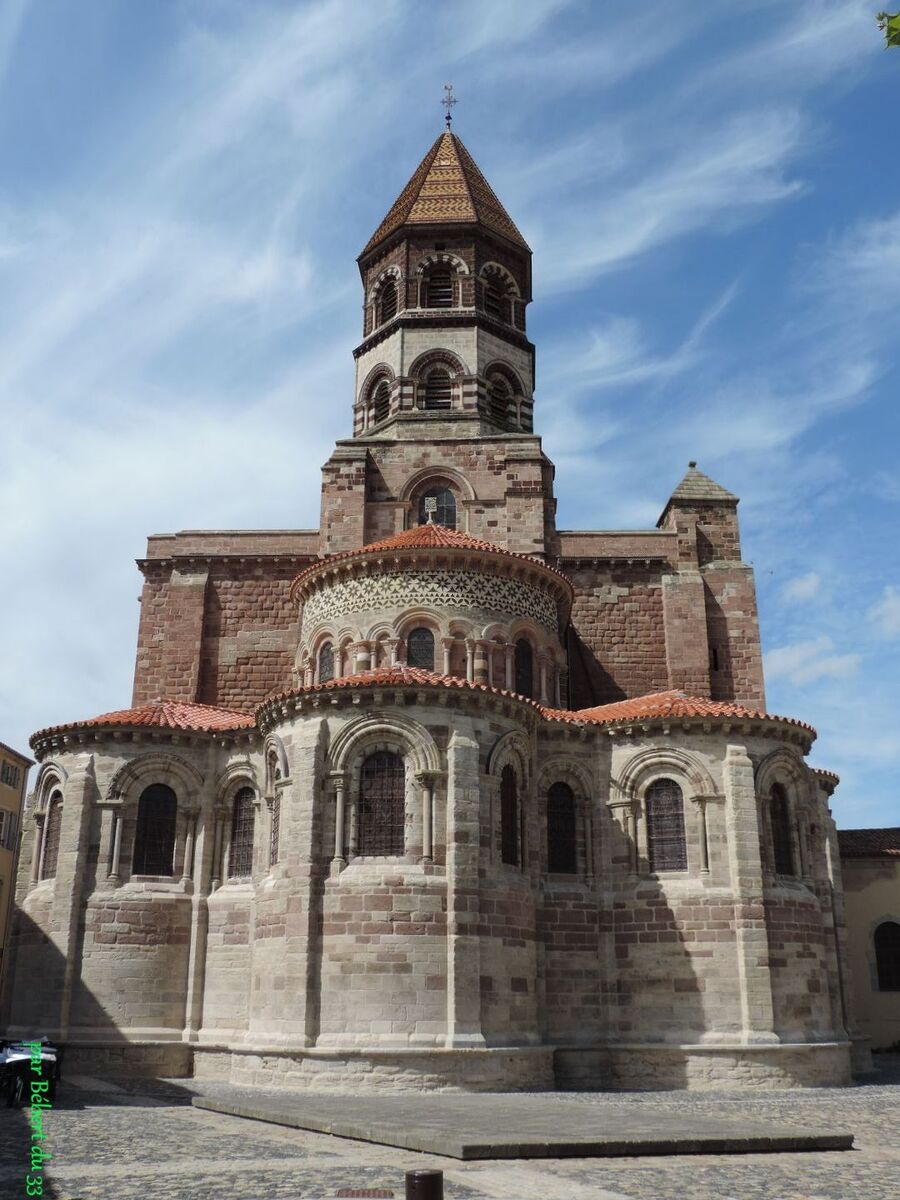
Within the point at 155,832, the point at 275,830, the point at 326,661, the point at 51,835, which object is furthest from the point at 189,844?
the point at 326,661

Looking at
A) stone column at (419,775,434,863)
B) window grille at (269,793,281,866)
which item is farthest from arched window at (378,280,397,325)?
stone column at (419,775,434,863)

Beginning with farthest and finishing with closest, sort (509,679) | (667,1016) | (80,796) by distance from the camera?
1. (509,679)
2. (80,796)
3. (667,1016)

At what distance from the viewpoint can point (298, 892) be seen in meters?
20.1

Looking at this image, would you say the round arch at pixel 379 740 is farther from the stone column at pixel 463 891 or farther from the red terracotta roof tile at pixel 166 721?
the red terracotta roof tile at pixel 166 721

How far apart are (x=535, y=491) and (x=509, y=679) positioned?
306 inches

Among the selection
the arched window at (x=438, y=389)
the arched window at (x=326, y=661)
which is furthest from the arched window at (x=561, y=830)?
the arched window at (x=438, y=389)

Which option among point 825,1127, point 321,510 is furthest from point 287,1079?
point 321,510

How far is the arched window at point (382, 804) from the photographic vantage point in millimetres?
20484

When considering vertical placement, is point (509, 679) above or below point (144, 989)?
above

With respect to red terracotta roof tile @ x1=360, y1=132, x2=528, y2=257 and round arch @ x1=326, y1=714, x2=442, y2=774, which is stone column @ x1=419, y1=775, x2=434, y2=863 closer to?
round arch @ x1=326, y1=714, x2=442, y2=774

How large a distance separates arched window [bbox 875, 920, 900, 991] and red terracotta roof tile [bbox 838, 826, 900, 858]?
1.88 m

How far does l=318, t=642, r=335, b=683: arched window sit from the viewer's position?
26344 mm

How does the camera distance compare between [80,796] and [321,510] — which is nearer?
[80,796]

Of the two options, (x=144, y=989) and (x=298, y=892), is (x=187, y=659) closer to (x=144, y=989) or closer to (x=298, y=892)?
(x=144, y=989)
